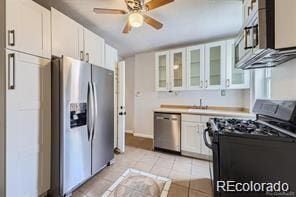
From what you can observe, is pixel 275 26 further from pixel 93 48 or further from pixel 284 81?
pixel 93 48

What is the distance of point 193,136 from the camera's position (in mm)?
3324

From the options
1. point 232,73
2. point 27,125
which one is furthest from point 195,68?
point 27,125

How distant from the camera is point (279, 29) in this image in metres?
1.21

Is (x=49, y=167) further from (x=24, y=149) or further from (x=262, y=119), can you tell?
(x=262, y=119)

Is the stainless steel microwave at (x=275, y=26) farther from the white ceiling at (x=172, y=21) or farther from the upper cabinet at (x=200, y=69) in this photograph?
the upper cabinet at (x=200, y=69)

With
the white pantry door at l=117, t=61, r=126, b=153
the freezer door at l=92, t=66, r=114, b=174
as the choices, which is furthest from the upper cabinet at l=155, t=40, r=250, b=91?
the freezer door at l=92, t=66, r=114, b=174

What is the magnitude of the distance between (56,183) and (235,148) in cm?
194

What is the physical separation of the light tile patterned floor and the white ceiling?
8.07 feet

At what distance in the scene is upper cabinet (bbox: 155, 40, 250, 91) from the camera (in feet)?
10.8

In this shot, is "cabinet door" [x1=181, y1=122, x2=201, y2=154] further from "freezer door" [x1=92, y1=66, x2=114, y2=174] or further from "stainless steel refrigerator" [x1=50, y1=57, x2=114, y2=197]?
"stainless steel refrigerator" [x1=50, y1=57, x2=114, y2=197]

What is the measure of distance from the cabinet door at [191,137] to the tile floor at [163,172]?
20cm

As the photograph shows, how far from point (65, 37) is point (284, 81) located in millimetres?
2575

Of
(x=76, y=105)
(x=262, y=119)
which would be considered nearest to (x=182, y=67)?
(x=262, y=119)

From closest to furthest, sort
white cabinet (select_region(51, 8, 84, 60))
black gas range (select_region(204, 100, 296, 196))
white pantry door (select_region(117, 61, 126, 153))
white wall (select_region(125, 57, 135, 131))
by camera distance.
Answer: black gas range (select_region(204, 100, 296, 196)) → white cabinet (select_region(51, 8, 84, 60)) → white pantry door (select_region(117, 61, 126, 153)) → white wall (select_region(125, 57, 135, 131))
